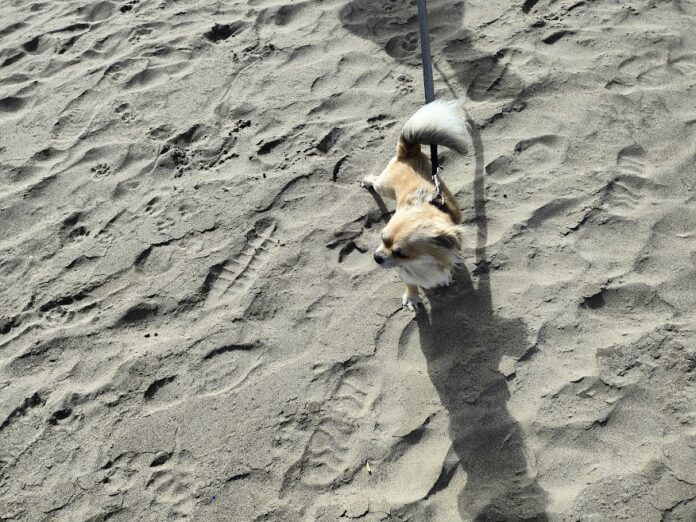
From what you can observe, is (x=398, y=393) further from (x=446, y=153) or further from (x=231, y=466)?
(x=446, y=153)

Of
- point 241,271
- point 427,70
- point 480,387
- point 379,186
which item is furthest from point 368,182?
point 480,387

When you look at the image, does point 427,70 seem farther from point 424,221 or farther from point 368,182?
point 424,221

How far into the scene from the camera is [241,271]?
3346mm

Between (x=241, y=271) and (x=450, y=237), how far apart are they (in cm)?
137

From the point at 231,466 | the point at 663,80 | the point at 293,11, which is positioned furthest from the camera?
the point at 293,11

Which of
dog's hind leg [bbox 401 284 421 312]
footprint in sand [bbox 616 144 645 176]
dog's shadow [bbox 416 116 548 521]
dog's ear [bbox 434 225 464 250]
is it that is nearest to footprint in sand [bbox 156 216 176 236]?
dog's hind leg [bbox 401 284 421 312]

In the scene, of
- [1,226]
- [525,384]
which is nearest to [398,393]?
[525,384]

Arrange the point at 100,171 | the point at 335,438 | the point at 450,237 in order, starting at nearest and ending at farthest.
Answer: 1. the point at 450,237
2. the point at 335,438
3. the point at 100,171

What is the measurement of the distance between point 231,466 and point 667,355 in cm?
219

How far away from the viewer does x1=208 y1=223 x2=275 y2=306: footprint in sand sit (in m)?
3.26

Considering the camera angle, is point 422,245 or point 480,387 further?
point 480,387

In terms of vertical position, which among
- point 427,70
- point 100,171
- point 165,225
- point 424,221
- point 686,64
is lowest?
point 686,64

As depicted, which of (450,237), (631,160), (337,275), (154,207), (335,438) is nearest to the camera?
(450,237)

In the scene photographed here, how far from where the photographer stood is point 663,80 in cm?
384
